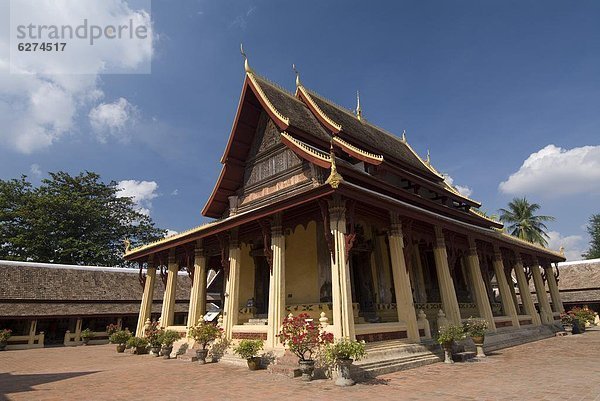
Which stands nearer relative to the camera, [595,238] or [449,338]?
[449,338]

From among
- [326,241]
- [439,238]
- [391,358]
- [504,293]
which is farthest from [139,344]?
[504,293]

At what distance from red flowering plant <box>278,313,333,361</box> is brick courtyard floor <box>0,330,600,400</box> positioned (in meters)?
0.69

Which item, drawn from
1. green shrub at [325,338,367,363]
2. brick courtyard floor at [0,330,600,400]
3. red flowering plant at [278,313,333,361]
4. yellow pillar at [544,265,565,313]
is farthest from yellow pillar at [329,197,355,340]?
yellow pillar at [544,265,565,313]

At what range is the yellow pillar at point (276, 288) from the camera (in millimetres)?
9711

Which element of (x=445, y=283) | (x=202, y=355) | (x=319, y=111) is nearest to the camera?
(x=202, y=355)

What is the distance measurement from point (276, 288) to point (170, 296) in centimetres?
760

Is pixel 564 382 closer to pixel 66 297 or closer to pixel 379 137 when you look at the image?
pixel 379 137

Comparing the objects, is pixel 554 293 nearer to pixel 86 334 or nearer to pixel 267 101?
pixel 267 101

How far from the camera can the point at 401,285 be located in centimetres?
1023

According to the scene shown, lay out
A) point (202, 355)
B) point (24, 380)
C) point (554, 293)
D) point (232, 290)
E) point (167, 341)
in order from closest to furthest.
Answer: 1. point (24, 380)
2. point (202, 355)
3. point (232, 290)
4. point (167, 341)
5. point (554, 293)

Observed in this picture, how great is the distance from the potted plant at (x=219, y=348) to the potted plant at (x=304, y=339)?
3.88m

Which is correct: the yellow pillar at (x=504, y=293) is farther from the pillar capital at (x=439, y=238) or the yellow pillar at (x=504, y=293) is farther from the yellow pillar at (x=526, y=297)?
the pillar capital at (x=439, y=238)

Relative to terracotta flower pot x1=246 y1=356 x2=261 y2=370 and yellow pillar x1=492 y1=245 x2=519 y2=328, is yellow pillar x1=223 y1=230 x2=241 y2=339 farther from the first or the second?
yellow pillar x1=492 y1=245 x2=519 y2=328

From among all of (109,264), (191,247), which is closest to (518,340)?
(191,247)
